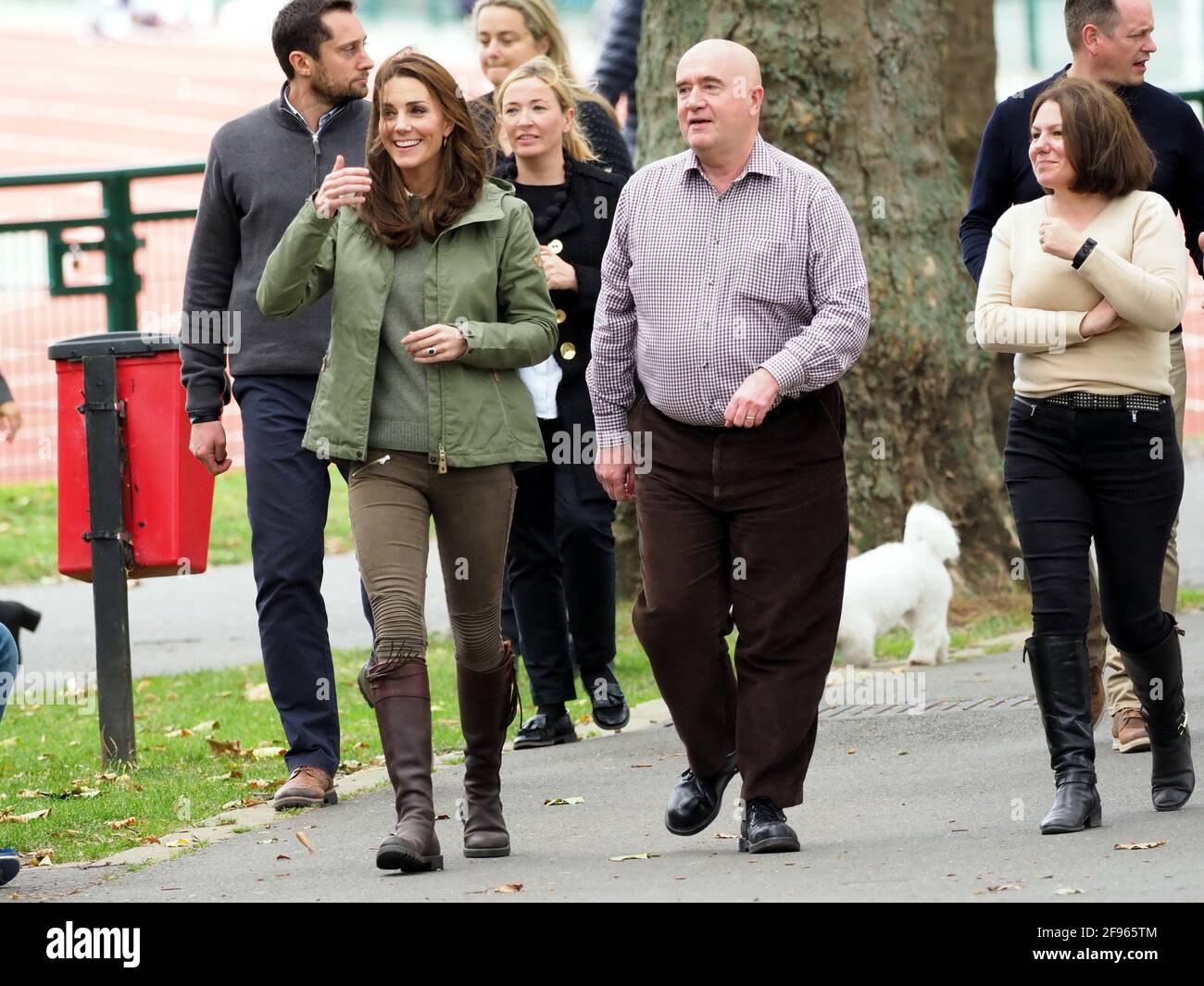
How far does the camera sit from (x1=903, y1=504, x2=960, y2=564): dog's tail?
9000mm

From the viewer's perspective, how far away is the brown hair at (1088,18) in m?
6.35

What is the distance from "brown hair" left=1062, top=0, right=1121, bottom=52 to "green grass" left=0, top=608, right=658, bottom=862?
10.1 feet

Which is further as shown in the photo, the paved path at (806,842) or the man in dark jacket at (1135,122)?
the man in dark jacket at (1135,122)

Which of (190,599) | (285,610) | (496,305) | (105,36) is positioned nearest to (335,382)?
(496,305)

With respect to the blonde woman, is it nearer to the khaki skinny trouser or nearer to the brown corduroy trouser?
the brown corduroy trouser

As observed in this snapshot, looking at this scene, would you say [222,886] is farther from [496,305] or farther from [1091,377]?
[1091,377]

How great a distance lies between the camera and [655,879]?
16.9ft

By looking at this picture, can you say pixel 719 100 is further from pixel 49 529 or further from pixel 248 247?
pixel 49 529

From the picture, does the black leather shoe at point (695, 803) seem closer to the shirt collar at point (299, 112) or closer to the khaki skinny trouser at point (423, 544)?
the khaki skinny trouser at point (423, 544)

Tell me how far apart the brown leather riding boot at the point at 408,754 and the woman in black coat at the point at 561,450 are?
6.62 ft

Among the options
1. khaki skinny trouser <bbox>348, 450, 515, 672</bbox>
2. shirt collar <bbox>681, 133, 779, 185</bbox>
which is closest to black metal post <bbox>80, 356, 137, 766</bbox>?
khaki skinny trouser <bbox>348, 450, 515, 672</bbox>

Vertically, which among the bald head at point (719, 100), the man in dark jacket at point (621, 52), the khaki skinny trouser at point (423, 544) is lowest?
the khaki skinny trouser at point (423, 544)

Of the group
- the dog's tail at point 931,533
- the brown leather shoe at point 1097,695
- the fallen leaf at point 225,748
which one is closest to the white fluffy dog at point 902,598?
the dog's tail at point 931,533

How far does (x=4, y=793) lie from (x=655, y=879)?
9.59 ft
